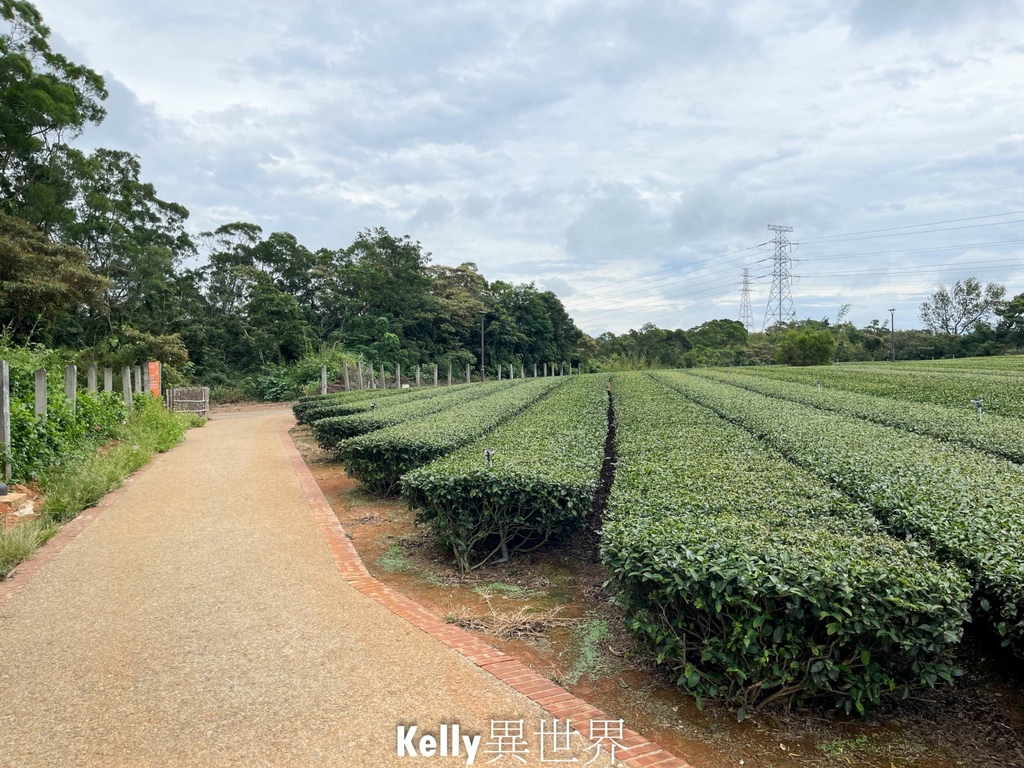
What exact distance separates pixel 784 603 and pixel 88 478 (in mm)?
8816

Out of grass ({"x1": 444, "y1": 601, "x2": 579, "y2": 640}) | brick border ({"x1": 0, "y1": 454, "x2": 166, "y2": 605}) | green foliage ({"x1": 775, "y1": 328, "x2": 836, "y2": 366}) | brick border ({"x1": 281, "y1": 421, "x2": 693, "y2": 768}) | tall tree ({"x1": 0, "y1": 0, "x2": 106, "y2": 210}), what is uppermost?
tall tree ({"x1": 0, "y1": 0, "x2": 106, "y2": 210})

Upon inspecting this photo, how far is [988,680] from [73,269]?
2369cm

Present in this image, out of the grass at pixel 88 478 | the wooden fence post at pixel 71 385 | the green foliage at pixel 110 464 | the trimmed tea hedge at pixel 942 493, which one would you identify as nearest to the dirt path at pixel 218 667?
the grass at pixel 88 478

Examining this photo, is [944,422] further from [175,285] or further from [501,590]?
[175,285]

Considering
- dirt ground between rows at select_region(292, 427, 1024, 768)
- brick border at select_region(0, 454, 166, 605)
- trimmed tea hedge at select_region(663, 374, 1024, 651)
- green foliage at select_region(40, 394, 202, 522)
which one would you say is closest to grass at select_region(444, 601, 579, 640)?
dirt ground between rows at select_region(292, 427, 1024, 768)

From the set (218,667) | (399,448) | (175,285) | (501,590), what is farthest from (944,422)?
(175,285)

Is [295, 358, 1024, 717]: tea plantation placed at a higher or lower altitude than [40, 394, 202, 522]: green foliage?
higher

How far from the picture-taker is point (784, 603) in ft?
9.98

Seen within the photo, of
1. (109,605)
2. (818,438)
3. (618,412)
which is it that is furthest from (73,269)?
(818,438)

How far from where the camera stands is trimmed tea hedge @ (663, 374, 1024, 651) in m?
3.13

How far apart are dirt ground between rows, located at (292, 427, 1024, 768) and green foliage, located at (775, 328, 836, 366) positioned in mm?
43847

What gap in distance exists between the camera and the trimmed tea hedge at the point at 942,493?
10.3 ft

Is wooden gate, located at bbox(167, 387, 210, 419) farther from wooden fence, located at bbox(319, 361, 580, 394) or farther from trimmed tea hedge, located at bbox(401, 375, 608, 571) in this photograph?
trimmed tea hedge, located at bbox(401, 375, 608, 571)

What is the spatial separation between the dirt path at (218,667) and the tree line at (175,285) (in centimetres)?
1386
